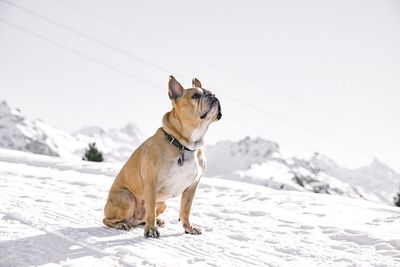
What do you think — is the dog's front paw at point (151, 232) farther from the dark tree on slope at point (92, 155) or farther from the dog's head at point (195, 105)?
the dark tree on slope at point (92, 155)

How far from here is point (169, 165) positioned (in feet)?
20.6

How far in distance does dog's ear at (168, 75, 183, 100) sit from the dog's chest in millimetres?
916

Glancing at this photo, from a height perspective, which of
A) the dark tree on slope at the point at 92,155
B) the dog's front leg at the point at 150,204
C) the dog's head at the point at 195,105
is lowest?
the dark tree on slope at the point at 92,155

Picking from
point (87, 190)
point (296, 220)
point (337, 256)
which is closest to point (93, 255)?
point (337, 256)

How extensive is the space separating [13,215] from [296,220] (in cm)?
497

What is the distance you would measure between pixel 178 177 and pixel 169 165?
0.81ft

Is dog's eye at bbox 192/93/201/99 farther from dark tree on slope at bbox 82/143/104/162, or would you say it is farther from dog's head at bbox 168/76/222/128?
dark tree on slope at bbox 82/143/104/162

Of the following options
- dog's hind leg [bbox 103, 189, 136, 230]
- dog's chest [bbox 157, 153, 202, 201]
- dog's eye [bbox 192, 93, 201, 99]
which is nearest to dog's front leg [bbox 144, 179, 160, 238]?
dog's chest [bbox 157, 153, 202, 201]

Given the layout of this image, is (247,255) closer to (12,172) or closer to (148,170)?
(148,170)

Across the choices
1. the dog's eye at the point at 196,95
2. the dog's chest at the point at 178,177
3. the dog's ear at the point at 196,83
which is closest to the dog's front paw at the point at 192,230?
the dog's chest at the point at 178,177

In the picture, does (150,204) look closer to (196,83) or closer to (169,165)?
(169,165)

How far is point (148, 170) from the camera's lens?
632 centimetres

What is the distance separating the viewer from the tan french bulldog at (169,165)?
6.30 m

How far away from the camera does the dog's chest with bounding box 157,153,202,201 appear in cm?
632
